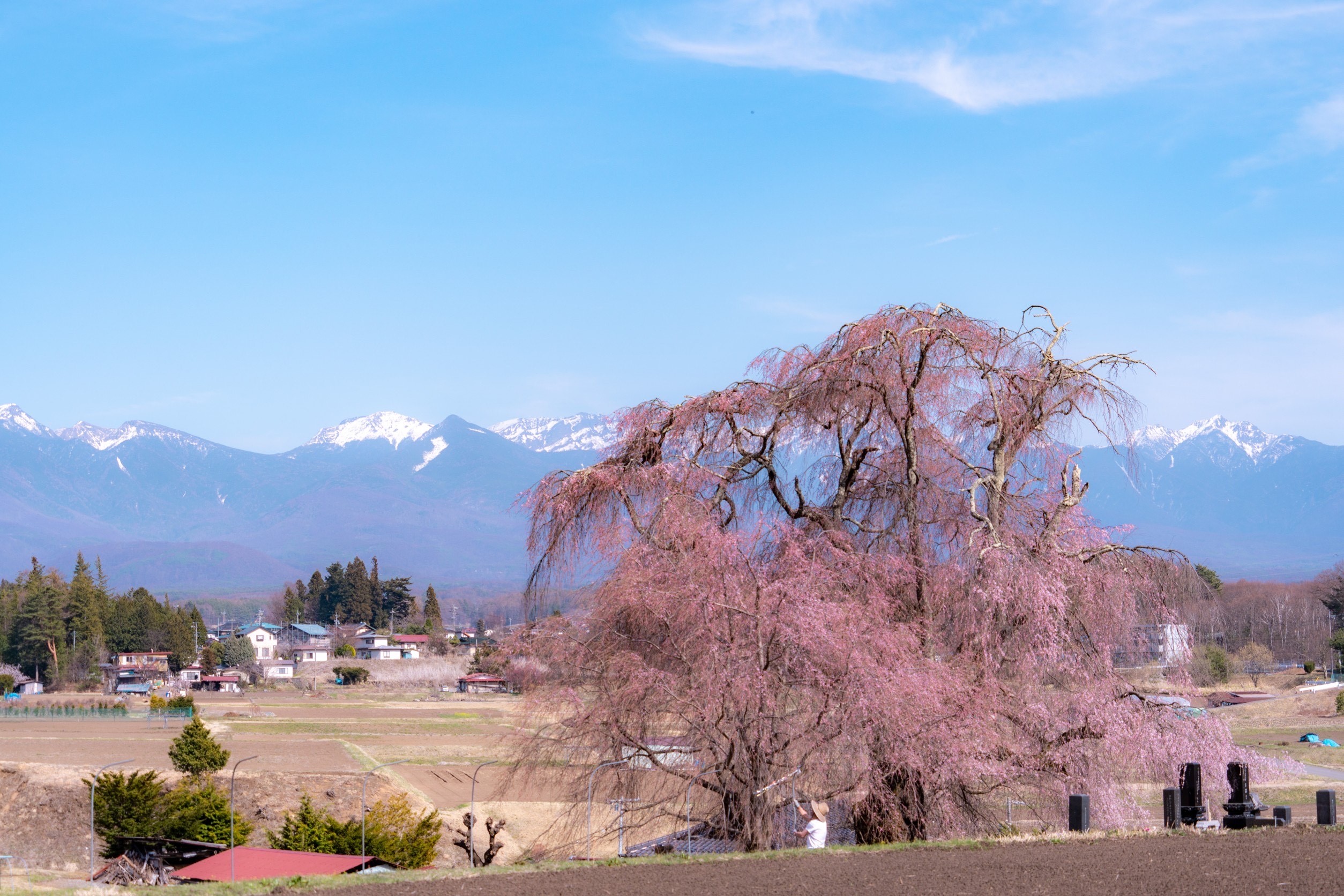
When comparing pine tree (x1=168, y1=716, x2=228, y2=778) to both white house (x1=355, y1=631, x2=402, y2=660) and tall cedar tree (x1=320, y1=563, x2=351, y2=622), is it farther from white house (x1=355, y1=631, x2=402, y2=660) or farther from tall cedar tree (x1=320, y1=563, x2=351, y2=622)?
tall cedar tree (x1=320, y1=563, x2=351, y2=622)

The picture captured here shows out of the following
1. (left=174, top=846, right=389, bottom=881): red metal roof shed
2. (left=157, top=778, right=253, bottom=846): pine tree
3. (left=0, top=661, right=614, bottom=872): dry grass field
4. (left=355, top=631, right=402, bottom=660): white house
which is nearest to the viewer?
(left=174, top=846, right=389, bottom=881): red metal roof shed

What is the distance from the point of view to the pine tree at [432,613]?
174 metres

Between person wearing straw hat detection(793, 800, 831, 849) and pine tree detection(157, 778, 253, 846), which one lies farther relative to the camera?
pine tree detection(157, 778, 253, 846)

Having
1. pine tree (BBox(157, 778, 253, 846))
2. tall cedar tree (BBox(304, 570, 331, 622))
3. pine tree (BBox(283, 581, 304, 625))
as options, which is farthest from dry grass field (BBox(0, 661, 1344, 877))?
tall cedar tree (BBox(304, 570, 331, 622))

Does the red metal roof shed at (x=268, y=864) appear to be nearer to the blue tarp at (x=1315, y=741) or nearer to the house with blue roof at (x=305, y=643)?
the blue tarp at (x=1315, y=741)

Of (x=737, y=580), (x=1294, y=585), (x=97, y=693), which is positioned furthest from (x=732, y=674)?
(x=1294, y=585)

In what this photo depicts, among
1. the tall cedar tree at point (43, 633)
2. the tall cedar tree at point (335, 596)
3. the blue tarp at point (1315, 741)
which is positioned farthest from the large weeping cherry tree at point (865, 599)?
the tall cedar tree at point (335, 596)

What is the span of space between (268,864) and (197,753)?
21.4 meters

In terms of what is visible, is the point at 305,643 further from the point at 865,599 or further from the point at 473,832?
the point at 865,599

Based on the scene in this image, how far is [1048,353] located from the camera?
2445cm

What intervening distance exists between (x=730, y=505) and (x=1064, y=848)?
10007 mm

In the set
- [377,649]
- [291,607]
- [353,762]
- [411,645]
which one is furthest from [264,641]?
[353,762]

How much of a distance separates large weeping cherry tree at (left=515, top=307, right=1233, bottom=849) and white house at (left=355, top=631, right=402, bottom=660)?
138763mm

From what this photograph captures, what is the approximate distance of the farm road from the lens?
14.4 meters
